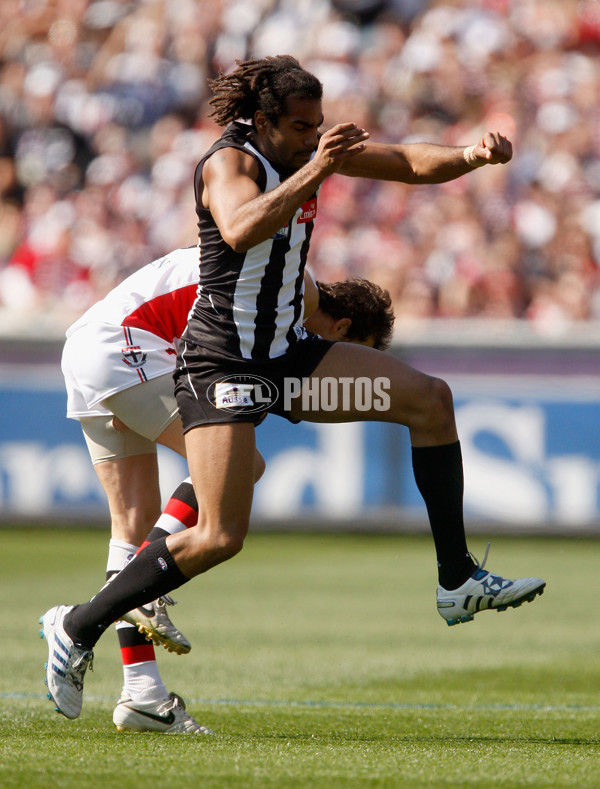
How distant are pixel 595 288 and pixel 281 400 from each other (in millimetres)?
7442

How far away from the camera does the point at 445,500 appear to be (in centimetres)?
423

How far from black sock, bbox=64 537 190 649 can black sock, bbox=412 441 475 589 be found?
0.90 meters

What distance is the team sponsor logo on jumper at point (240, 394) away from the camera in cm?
396

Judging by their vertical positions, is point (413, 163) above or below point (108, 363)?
above

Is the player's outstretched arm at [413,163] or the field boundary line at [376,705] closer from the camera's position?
the player's outstretched arm at [413,163]

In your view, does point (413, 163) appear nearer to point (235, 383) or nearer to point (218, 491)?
point (235, 383)

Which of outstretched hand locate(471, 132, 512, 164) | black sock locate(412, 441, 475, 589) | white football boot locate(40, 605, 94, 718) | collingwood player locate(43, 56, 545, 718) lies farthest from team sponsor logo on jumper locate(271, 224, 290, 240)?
white football boot locate(40, 605, 94, 718)

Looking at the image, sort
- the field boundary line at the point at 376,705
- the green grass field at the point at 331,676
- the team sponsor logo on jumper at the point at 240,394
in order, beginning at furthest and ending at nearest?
1. the field boundary line at the point at 376,705
2. the team sponsor logo on jumper at the point at 240,394
3. the green grass field at the point at 331,676

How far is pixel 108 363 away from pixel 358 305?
39.7 inches

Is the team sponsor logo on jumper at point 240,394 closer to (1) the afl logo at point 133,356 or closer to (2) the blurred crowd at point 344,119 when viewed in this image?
(1) the afl logo at point 133,356

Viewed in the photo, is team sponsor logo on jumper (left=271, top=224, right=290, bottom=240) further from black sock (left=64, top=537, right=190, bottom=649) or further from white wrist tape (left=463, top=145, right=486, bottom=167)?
black sock (left=64, top=537, right=190, bottom=649)

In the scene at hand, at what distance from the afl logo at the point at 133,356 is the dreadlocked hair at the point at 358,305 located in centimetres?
75

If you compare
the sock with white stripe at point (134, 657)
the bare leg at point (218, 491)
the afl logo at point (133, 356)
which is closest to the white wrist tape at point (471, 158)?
the bare leg at point (218, 491)

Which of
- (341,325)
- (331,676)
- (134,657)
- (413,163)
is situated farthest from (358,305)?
(331,676)
